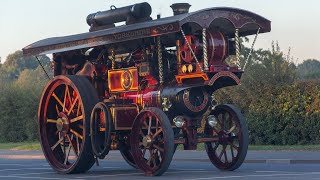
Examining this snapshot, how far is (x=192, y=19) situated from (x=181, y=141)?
258 centimetres

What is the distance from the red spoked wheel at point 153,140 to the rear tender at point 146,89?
0.02 meters

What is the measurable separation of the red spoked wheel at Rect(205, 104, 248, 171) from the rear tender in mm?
22

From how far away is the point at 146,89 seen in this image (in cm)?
2014

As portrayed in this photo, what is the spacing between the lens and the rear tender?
1898 cm

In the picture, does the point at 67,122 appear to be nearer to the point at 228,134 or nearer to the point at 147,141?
the point at 147,141

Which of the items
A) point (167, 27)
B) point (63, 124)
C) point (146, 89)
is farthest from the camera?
point (63, 124)

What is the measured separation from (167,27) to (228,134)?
3.03 metres

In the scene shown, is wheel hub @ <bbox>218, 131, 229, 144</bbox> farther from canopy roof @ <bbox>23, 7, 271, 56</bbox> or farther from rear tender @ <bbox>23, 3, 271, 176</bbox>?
canopy roof @ <bbox>23, 7, 271, 56</bbox>

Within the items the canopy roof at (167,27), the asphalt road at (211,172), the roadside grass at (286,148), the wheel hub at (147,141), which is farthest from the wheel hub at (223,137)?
the roadside grass at (286,148)

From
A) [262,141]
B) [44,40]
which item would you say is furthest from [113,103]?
[262,141]

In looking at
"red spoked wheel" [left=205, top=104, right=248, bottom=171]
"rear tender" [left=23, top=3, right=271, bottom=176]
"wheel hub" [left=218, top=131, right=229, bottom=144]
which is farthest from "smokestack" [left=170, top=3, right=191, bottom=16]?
"wheel hub" [left=218, top=131, right=229, bottom=144]

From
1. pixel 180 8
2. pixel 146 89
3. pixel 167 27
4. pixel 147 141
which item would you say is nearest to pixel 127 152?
pixel 146 89

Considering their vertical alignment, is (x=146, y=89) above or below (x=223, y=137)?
above

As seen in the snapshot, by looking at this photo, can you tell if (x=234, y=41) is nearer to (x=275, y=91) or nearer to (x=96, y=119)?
(x=96, y=119)
